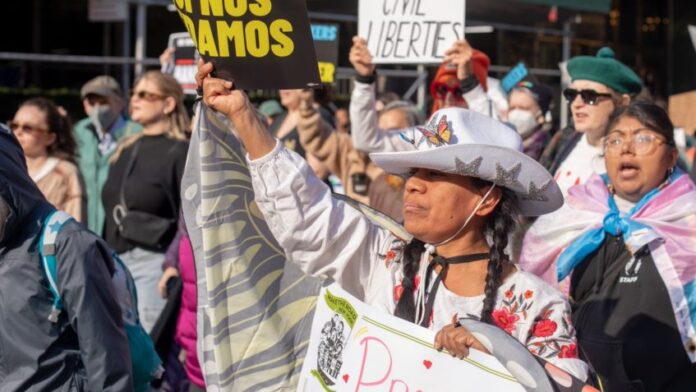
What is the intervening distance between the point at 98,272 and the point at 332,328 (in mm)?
1124

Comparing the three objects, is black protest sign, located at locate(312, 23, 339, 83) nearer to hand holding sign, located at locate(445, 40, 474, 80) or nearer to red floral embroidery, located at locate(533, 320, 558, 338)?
hand holding sign, located at locate(445, 40, 474, 80)

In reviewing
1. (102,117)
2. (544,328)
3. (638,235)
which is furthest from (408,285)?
(102,117)

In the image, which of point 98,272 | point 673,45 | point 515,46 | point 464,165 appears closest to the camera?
point 464,165

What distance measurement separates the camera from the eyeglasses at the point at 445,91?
6.55 meters

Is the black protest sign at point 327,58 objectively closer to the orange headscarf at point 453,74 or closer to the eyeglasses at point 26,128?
the orange headscarf at point 453,74

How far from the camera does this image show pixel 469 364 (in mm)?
2910

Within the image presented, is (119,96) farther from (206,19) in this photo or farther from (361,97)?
(206,19)

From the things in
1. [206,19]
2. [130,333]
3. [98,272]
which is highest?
[206,19]

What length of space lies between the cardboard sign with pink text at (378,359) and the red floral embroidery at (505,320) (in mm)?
240

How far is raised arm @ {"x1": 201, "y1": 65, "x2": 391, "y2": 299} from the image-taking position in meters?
3.21

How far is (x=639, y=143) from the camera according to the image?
4594mm

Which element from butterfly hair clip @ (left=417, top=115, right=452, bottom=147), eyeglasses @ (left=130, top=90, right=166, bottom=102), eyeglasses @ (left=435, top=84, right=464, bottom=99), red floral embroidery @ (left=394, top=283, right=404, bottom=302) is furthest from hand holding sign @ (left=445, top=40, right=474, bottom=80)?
red floral embroidery @ (left=394, top=283, right=404, bottom=302)

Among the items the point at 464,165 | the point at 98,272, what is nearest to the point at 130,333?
the point at 98,272

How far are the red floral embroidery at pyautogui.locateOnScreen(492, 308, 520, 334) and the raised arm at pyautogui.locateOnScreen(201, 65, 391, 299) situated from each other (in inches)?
14.9
